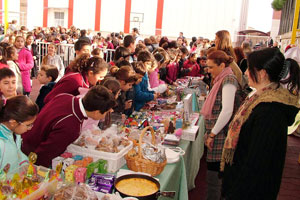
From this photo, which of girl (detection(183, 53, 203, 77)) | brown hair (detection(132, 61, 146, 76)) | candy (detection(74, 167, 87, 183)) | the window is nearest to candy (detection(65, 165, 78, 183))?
candy (detection(74, 167, 87, 183))

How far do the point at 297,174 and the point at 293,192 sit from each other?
2.39ft

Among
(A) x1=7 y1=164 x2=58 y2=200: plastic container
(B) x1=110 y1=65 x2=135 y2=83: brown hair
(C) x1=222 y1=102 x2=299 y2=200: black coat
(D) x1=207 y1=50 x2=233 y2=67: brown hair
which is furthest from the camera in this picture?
(B) x1=110 y1=65 x2=135 y2=83: brown hair

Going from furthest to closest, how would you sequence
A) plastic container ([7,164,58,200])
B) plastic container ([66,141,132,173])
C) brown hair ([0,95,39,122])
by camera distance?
plastic container ([66,141,132,173])
brown hair ([0,95,39,122])
plastic container ([7,164,58,200])

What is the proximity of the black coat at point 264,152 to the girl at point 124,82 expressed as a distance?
5.70 feet

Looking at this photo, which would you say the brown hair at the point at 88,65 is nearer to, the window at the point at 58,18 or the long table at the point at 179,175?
the long table at the point at 179,175

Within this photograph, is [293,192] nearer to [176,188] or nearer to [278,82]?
[176,188]

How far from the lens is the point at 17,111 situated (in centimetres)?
185

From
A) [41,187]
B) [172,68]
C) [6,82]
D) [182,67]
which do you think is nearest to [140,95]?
[6,82]

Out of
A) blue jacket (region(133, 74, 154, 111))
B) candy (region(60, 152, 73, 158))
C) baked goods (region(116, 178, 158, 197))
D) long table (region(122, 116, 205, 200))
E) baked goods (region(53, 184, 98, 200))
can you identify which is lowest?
long table (region(122, 116, 205, 200))

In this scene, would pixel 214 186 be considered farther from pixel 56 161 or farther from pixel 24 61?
pixel 24 61

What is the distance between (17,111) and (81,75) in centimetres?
125

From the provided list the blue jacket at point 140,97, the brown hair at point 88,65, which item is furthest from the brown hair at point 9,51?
the blue jacket at point 140,97

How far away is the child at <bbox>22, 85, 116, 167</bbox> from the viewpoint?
1.93m

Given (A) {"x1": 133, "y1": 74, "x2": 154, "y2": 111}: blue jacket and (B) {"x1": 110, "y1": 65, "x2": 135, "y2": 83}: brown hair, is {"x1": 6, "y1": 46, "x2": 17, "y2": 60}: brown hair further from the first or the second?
(B) {"x1": 110, "y1": 65, "x2": 135, "y2": 83}: brown hair
